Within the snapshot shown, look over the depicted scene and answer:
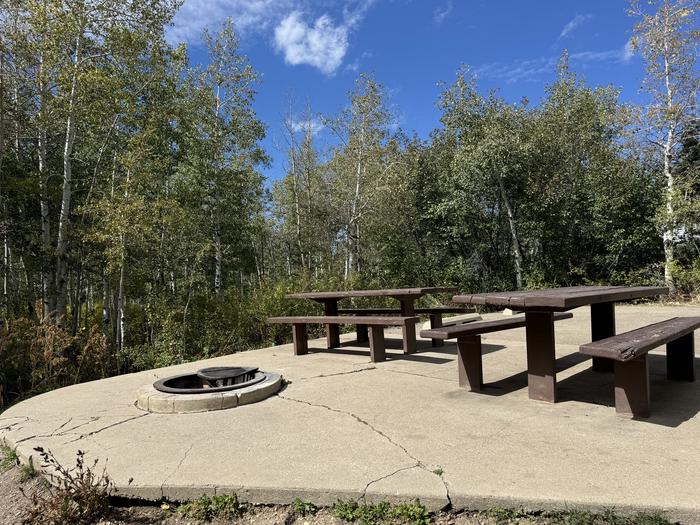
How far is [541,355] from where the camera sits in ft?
10.8

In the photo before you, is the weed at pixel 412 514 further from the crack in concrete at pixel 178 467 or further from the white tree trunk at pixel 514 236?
the white tree trunk at pixel 514 236

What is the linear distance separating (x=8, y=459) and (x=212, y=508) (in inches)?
66.3

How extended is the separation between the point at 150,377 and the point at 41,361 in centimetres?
130

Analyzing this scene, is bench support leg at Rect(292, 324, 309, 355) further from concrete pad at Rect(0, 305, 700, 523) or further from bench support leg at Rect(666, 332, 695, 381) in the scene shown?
bench support leg at Rect(666, 332, 695, 381)

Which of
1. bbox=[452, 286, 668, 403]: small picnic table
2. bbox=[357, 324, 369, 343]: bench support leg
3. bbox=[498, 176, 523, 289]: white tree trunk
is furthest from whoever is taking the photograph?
bbox=[498, 176, 523, 289]: white tree trunk

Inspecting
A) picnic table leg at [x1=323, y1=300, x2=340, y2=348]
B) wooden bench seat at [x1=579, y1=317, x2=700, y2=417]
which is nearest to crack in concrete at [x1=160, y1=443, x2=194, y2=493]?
wooden bench seat at [x1=579, y1=317, x2=700, y2=417]

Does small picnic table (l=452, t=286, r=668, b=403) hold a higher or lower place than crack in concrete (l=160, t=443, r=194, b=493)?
higher

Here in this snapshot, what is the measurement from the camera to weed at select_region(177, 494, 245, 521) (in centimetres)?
202

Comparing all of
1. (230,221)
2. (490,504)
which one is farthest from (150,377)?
(230,221)

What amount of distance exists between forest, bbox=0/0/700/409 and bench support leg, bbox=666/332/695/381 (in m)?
5.42

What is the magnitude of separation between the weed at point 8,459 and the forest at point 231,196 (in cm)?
196

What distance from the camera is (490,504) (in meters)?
1.91

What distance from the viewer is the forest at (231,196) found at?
6.37 meters

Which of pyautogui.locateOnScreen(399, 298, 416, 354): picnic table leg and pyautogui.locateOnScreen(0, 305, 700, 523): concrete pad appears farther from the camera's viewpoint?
pyautogui.locateOnScreen(399, 298, 416, 354): picnic table leg
